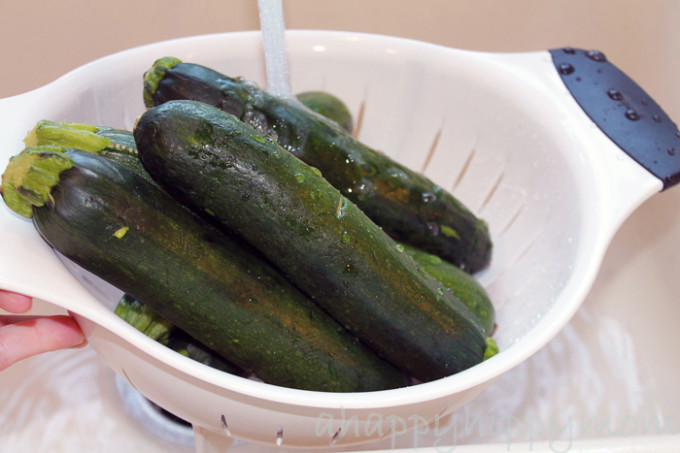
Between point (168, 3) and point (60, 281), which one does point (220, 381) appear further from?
point (168, 3)

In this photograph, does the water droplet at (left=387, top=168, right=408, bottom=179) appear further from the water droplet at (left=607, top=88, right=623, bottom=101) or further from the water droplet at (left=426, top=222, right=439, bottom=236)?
the water droplet at (left=607, top=88, right=623, bottom=101)

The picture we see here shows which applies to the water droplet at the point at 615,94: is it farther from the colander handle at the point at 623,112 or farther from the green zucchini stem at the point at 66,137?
the green zucchini stem at the point at 66,137

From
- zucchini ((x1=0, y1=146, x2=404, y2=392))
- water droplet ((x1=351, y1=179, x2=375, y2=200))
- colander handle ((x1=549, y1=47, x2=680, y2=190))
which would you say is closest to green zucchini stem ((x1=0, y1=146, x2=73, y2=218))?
zucchini ((x1=0, y1=146, x2=404, y2=392))

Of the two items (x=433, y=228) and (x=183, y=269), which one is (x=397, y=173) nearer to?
(x=433, y=228)

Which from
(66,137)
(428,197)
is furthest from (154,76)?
(428,197)

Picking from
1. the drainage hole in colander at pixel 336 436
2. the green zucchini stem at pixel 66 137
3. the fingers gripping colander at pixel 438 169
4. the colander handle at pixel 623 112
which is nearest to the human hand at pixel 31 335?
the fingers gripping colander at pixel 438 169

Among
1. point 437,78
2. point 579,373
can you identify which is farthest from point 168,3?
point 579,373
